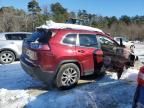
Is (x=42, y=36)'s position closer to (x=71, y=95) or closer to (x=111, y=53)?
(x=71, y=95)

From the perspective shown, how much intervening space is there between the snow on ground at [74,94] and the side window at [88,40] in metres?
1.14

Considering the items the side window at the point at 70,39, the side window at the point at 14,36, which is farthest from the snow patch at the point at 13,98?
the side window at the point at 14,36

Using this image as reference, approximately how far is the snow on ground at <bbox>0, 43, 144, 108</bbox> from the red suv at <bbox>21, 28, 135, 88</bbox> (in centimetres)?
42

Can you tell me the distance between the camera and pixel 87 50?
30.1ft

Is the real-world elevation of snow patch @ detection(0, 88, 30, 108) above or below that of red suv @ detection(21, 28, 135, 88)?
below

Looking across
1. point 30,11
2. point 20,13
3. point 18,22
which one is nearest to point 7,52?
point 18,22

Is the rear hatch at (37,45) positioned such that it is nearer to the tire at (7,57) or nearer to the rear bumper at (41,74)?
the rear bumper at (41,74)

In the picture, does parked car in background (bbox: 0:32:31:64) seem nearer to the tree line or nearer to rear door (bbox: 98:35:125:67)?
rear door (bbox: 98:35:125:67)

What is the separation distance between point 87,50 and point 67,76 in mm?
1016

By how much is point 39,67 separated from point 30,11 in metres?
69.3

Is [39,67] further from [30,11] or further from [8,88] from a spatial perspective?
[30,11]

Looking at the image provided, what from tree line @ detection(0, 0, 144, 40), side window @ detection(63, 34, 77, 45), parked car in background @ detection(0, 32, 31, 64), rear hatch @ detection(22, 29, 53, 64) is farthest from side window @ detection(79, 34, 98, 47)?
tree line @ detection(0, 0, 144, 40)

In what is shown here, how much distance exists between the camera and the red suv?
845 cm

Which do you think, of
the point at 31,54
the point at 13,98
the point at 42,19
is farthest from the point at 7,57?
the point at 42,19
